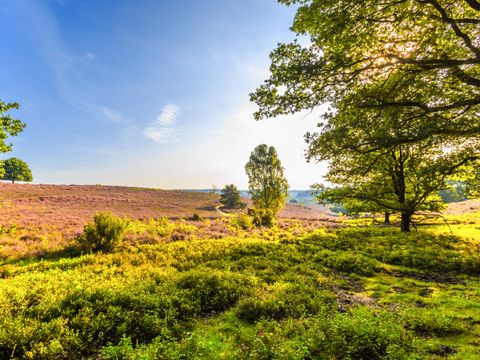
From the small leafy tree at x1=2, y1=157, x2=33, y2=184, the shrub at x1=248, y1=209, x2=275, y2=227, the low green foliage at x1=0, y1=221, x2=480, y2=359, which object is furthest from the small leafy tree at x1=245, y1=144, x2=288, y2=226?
the small leafy tree at x1=2, y1=157, x2=33, y2=184

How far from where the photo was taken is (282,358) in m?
5.03

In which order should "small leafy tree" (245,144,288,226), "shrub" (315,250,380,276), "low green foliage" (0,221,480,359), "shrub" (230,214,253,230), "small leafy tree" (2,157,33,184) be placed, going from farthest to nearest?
"small leafy tree" (2,157,33,184) → "small leafy tree" (245,144,288,226) → "shrub" (230,214,253,230) → "shrub" (315,250,380,276) → "low green foliage" (0,221,480,359)

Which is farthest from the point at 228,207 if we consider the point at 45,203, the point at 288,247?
the point at 288,247

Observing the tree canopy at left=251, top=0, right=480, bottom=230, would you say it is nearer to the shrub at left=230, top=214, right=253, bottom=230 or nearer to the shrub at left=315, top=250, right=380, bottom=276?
the shrub at left=315, top=250, right=380, bottom=276

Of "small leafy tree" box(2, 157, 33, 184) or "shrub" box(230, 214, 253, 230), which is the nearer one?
"shrub" box(230, 214, 253, 230)

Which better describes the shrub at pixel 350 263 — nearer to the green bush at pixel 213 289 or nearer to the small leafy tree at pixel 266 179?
the green bush at pixel 213 289

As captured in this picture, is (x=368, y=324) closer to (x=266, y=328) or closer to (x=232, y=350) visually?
(x=266, y=328)

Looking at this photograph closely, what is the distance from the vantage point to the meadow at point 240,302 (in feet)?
18.5

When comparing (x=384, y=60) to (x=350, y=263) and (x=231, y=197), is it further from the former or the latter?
(x=231, y=197)

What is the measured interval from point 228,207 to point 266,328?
52.6 m

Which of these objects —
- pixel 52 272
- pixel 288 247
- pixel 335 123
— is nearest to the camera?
pixel 335 123

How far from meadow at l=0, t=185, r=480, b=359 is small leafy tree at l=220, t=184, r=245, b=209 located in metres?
42.9

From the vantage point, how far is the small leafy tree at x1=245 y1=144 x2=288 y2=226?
3828 cm

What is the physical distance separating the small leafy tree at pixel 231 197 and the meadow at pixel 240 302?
1688 inches
